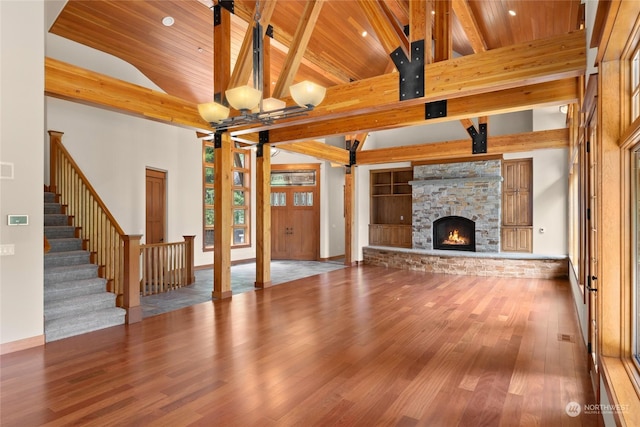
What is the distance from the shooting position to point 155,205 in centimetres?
810

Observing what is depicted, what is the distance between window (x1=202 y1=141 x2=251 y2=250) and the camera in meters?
9.44

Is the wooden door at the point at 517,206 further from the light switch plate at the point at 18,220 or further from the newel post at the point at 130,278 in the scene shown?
the light switch plate at the point at 18,220

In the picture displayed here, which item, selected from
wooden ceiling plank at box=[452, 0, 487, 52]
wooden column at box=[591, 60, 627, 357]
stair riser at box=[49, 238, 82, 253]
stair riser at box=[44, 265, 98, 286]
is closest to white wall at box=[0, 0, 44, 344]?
stair riser at box=[44, 265, 98, 286]

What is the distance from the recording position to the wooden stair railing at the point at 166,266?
6.39 meters

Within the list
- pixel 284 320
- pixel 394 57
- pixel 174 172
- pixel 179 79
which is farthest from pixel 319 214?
pixel 394 57

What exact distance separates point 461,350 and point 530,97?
337 centimetres

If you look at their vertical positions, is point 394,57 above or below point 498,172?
above

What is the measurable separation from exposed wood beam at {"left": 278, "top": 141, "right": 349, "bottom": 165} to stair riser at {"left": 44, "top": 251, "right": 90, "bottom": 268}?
3792 millimetres

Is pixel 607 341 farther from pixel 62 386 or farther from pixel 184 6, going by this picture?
pixel 184 6

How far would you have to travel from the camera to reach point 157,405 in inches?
103

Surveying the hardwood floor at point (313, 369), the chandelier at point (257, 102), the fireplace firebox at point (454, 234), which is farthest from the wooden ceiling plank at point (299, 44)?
the fireplace firebox at point (454, 234)

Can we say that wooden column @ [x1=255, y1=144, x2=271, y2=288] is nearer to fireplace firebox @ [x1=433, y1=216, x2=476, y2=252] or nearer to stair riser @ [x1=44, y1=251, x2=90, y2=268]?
stair riser @ [x1=44, y1=251, x2=90, y2=268]

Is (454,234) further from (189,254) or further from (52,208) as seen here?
(52,208)

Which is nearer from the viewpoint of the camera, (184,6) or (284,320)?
(284,320)
